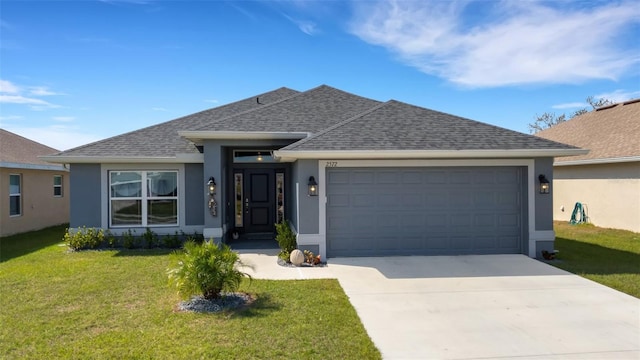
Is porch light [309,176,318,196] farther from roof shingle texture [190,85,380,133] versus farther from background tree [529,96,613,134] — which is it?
background tree [529,96,613,134]

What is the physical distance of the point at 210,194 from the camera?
965 centimetres

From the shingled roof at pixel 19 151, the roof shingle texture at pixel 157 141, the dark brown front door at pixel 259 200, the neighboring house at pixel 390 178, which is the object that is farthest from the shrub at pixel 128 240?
the shingled roof at pixel 19 151

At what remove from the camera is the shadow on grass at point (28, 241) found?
33.2ft

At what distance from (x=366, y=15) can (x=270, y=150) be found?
4704 mm

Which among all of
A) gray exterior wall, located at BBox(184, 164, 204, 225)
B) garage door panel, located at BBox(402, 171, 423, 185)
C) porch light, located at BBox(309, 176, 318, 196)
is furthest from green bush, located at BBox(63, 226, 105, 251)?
garage door panel, located at BBox(402, 171, 423, 185)

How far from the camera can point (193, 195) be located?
10883mm

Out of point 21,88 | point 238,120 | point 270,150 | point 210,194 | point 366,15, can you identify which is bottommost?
point 210,194

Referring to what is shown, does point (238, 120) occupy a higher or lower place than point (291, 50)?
lower

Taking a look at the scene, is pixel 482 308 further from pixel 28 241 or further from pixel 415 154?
pixel 28 241

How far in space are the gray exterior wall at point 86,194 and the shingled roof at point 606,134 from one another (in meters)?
15.3

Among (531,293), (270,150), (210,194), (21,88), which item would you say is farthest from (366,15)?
(21,88)

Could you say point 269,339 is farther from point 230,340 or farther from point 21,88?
point 21,88

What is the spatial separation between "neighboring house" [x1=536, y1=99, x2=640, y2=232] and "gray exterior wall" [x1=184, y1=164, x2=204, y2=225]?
13.6 m

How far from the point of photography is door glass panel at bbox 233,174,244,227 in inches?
466
